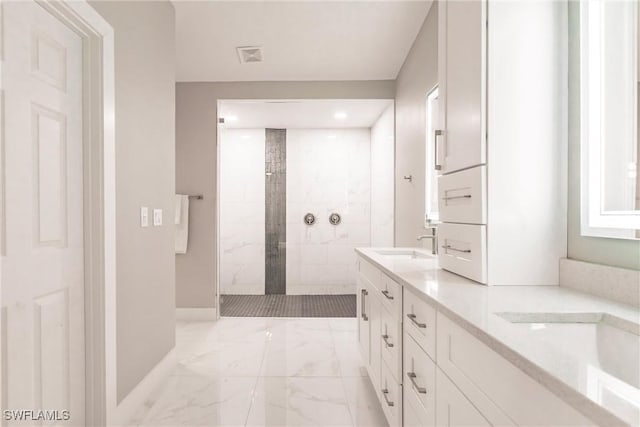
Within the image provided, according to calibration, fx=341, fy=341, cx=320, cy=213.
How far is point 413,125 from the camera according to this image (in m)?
2.85

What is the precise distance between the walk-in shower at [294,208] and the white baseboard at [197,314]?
1.30 m

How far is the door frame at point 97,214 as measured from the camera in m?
1.54

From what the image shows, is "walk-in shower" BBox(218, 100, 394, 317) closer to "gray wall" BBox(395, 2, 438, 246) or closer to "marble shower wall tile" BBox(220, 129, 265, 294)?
"marble shower wall tile" BBox(220, 129, 265, 294)

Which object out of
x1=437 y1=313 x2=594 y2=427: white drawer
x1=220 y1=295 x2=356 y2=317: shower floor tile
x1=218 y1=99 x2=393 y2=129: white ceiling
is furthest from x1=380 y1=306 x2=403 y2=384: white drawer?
x1=218 y1=99 x2=393 y2=129: white ceiling

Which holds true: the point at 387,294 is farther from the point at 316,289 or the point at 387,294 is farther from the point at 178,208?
the point at 316,289

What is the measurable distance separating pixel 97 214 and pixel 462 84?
1.72 meters

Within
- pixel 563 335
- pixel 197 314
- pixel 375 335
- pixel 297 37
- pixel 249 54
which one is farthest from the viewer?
pixel 197 314

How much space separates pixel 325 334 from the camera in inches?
127

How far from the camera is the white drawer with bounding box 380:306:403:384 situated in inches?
57.4

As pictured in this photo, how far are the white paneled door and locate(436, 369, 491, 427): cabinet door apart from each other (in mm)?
1417

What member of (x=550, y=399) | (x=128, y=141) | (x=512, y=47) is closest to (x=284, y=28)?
(x=128, y=141)

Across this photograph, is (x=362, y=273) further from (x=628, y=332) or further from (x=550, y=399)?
(x=550, y=399)

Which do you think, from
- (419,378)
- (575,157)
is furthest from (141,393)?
(575,157)

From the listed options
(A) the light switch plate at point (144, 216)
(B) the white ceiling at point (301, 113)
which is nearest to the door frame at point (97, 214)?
(A) the light switch plate at point (144, 216)
